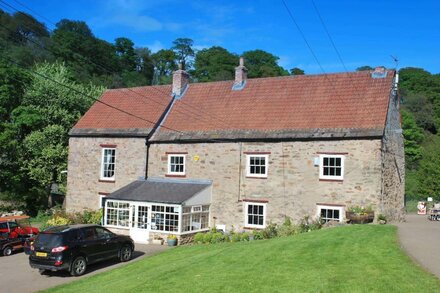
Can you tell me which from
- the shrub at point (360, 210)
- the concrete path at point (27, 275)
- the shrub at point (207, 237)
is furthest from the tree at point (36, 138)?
the shrub at point (360, 210)

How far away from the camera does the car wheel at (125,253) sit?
18236 millimetres

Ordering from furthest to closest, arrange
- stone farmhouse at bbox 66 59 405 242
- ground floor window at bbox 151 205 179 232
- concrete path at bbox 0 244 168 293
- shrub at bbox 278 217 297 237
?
ground floor window at bbox 151 205 179 232
stone farmhouse at bbox 66 59 405 242
shrub at bbox 278 217 297 237
concrete path at bbox 0 244 168 293

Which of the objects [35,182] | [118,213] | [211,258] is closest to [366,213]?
[211,258]

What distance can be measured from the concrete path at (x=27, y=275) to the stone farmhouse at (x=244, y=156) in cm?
564

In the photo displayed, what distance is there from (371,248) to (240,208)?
11.7m

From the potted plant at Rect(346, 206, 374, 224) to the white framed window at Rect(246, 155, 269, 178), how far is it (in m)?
5.30

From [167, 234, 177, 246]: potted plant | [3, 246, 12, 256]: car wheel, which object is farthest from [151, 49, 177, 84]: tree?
[3, 246, 12, 256]: car wheel

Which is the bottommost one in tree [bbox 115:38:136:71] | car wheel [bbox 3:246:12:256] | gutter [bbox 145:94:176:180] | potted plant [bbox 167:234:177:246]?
car wheel [bbox 3:246:12:256]

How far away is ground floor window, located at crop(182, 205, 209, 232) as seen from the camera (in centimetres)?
2405

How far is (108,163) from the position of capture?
1155 inches

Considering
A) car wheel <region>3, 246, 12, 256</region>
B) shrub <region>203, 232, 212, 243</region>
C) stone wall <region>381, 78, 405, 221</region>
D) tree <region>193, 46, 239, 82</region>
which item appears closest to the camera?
car wheel <region>3, 246, 12, 256</region>

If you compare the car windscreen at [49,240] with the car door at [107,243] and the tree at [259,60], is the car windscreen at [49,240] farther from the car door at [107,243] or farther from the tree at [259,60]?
the tree at [259,60]

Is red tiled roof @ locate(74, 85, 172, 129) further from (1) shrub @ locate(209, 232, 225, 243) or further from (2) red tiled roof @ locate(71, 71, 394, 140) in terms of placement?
(1) shrub @ locate(209, 232, 225, 243)

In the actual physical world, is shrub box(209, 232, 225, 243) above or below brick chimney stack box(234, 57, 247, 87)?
below
